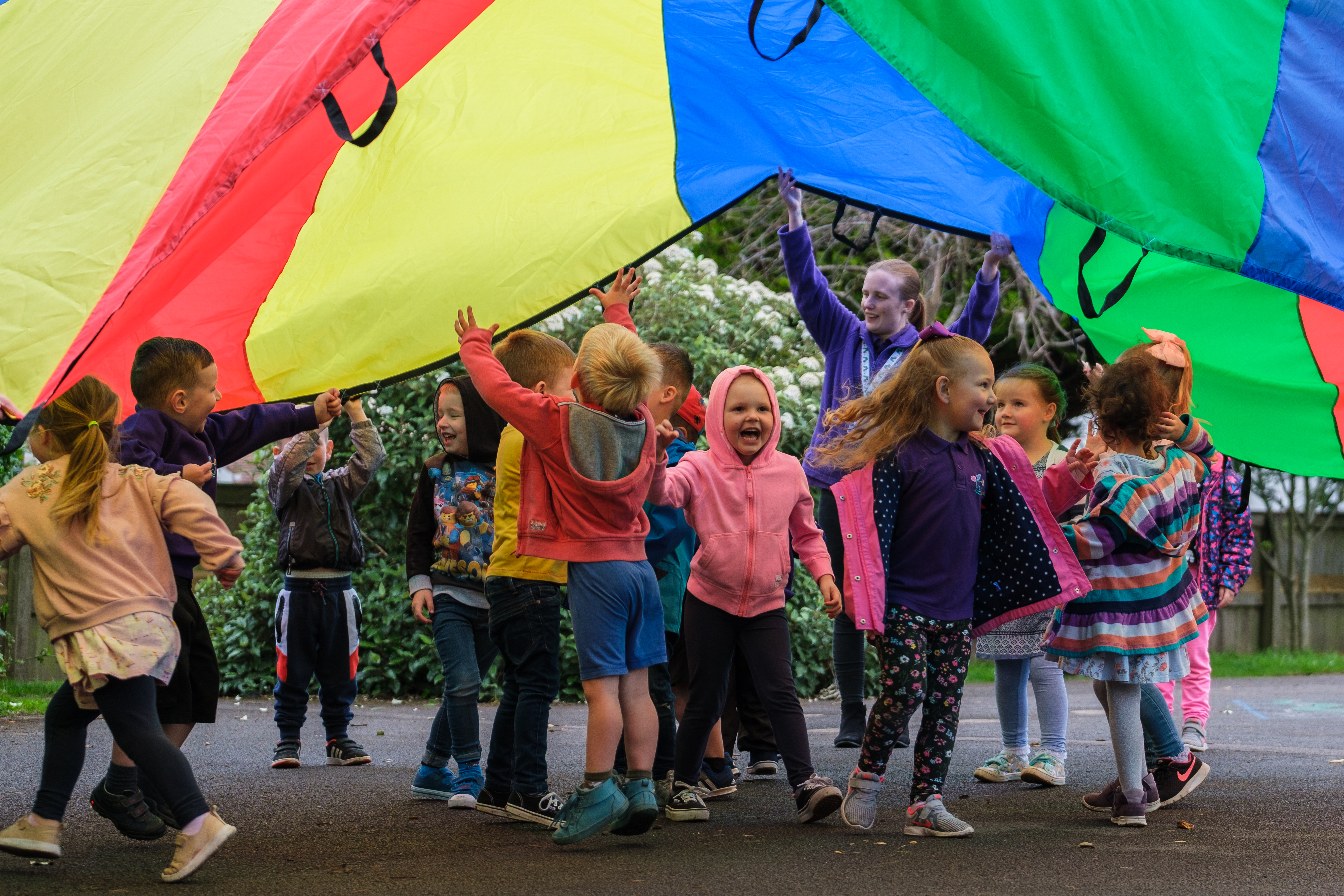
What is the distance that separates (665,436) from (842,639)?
4.10 feet

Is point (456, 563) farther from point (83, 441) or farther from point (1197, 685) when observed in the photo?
point (1197, 685)

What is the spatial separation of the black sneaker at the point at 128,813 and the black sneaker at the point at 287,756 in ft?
4.33

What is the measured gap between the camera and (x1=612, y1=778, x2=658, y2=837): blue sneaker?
3.36m

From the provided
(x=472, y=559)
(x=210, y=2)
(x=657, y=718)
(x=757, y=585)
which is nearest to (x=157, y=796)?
(x=472, y=559)

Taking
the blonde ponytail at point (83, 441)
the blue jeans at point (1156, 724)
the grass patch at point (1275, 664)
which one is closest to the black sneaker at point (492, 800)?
the blonde ponytail at point (83, 441)

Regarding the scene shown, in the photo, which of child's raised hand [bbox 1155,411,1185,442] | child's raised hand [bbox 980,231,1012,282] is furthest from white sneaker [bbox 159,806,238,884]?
child's raised hand [bbox 980,231,1012,282]

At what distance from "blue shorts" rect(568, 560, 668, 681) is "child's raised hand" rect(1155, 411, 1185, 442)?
5.09ft

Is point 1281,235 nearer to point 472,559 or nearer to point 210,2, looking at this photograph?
point 472,559

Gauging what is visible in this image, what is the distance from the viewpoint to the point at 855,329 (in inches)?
184

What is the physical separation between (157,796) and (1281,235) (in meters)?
3.20

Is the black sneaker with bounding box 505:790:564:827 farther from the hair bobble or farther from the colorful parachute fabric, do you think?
the hair bobble

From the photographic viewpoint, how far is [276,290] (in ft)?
13.3

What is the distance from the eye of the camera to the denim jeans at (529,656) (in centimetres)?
369

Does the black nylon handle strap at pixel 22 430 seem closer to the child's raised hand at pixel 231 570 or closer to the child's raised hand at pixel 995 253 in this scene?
the child's raised hand at pixel 231 570
